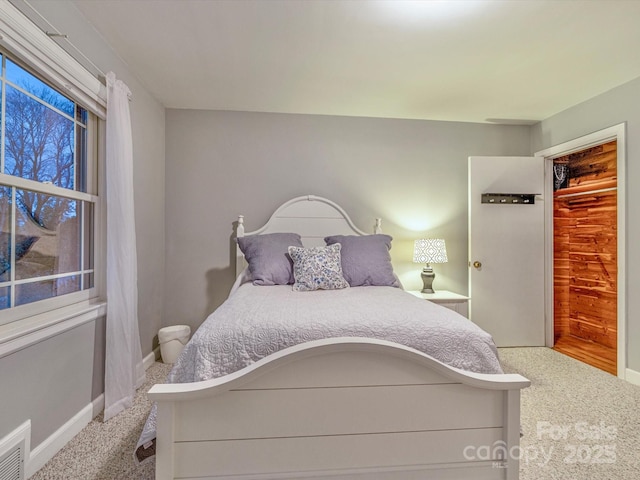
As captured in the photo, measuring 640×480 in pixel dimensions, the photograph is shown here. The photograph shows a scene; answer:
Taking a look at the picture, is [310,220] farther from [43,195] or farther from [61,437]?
[61,437]

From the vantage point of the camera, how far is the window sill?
4.49ft

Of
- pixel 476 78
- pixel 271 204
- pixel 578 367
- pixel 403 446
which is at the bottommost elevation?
pixel 578 367

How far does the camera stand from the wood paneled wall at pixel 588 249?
348 cm

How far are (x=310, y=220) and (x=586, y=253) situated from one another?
341cm

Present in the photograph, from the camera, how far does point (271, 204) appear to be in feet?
10.8

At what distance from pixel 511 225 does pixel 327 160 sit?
6.63ft

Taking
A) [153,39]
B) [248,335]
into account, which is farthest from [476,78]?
[248,335]

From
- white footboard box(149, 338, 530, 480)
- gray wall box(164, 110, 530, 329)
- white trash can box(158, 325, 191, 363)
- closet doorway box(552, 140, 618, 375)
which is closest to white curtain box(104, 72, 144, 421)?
white trash can box(158, 325, 191, 363)

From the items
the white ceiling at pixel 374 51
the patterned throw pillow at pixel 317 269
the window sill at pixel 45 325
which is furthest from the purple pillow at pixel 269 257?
the white ceiling at pixel 374 51

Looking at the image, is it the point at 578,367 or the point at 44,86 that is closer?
the point at 44,86

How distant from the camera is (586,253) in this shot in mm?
3848

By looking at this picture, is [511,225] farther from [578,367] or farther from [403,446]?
[403,446]

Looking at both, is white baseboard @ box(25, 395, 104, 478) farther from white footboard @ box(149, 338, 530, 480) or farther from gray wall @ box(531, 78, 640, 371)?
gray wall @ box(531, 78, 640, 371)

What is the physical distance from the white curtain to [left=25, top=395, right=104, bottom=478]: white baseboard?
0.09 m
